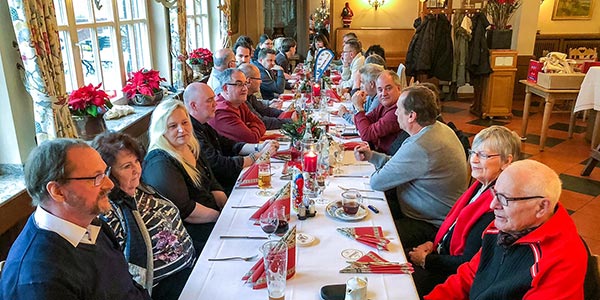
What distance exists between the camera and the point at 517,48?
745 cm

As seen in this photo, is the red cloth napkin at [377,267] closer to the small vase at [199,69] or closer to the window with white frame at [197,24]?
the small vase at [199,69]

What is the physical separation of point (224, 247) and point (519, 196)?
1.09 metres

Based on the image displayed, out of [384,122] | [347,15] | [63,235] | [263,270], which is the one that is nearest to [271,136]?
[384,122]

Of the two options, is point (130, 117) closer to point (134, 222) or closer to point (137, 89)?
point (137, 89)

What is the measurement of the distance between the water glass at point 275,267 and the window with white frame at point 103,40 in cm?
262

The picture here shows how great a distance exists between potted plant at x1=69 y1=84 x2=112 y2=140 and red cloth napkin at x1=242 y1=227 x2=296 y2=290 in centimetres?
182

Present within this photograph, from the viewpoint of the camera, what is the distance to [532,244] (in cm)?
141

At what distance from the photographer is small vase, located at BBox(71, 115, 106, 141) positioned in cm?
290

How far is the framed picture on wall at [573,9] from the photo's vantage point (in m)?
8.68

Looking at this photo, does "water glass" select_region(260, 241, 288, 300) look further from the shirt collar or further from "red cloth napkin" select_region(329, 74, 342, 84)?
"red cloth napkin" select_region(329, 74, 342, 84)

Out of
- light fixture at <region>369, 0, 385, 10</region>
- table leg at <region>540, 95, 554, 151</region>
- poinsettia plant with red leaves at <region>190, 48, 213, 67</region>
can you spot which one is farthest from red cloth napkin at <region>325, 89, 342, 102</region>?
light fixture at <region>369, 0, 385, 10</region>

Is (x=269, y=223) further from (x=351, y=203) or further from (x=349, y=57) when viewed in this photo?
(x=349, y=57)

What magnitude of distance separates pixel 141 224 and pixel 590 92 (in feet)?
16.2

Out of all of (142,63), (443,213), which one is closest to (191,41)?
(142,63)
